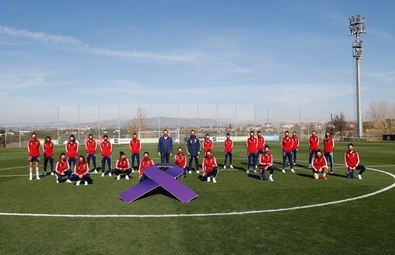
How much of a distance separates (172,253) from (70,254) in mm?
1890

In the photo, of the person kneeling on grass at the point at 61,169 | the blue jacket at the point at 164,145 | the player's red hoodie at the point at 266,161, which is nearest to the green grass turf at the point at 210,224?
the player's red hoodie at the point at 266,161

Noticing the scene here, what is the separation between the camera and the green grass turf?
7.66 metres

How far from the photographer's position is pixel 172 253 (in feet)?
24.0

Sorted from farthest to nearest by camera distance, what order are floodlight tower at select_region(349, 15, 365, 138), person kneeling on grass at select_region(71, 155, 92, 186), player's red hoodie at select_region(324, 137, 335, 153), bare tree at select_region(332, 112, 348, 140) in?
bare tree at select_region(332, 112, 348, 140) → floodlight tower at select_region(349, 15, 365, 138) → player's red hoodie at select_region(324, 137, 335, 153) → person kneeling on grass at select_region(71, 155, 92, 186)

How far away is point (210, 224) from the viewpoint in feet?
30.9

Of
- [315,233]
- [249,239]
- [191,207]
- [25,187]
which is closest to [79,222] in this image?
[191,207]

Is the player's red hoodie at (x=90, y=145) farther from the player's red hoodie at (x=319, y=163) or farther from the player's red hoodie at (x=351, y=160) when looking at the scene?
the player's red hoodie at (x=351, y=160)

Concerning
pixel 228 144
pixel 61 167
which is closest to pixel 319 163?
pixel 228 144

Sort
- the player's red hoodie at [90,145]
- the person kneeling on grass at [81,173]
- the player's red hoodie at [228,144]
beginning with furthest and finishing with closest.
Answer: the player's red hoodie at [228,144] < the player's red hoodie at [90,145] < the person kneeling on grass at [81,173]

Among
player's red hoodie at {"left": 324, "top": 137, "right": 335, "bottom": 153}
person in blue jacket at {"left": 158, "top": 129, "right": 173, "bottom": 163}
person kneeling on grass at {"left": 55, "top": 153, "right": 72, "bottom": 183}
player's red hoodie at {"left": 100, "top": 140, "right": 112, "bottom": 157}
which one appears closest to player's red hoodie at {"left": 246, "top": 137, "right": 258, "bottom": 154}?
player's red hoodie at {"left": 324, "top": 137, "right": 335, "bottom": 153}

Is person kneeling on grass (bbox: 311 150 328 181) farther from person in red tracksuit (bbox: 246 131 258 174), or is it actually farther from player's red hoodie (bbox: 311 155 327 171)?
person in red tracksuit (bbox: 246 131 258 174)

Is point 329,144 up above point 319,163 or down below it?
above

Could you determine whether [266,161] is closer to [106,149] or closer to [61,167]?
[106,149]

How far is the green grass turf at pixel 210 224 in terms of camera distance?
766 centimetres
